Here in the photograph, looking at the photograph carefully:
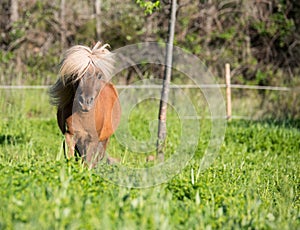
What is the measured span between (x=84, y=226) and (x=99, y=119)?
356 cm

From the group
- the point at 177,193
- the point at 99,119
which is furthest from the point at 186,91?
the point at 177,193

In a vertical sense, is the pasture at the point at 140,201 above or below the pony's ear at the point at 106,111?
below

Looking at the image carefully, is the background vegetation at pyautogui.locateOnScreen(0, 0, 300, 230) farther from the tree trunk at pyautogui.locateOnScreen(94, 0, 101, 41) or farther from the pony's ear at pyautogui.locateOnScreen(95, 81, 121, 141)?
the pony's ear at pyautogui.locateOnScreen(95, 81, 121, 141)

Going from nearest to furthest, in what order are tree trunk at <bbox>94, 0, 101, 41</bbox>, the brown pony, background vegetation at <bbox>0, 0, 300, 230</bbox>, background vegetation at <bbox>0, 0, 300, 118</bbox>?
background vegetation at <bbox>0, 0, 300, 230</bbox>, the brown pony, background vegetation at <bbox>0, 0, 300, 118</bbox>, tree trunk at <bbox>94, 0, 101, 41</bbox>

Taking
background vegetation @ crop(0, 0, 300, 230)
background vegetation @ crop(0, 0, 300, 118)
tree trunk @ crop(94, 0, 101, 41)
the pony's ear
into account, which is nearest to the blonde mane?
the pony's ear

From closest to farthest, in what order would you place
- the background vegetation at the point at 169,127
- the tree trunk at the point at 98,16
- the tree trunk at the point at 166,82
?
the background vegetation at the point at 169,127 → the tree trunk at the point at 166,82 → the tree trunk at the point at 98,16

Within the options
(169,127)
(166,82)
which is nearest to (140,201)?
(166,82)

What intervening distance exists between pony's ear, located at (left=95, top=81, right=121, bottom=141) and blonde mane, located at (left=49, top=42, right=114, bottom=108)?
228 millimetres

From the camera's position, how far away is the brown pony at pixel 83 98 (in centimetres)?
639

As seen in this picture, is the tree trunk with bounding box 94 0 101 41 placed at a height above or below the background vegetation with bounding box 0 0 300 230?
above

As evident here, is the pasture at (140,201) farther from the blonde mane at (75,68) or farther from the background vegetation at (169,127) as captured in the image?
the blonde mane at (75,68)

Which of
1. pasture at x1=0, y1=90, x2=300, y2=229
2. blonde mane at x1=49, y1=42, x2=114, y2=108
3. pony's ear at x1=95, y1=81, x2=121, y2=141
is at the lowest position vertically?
pasture at x1=0, y1=90, x2=300, y2=229

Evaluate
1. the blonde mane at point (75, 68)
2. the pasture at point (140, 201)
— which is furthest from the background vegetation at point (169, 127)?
the blonde mane at point (75, 68)

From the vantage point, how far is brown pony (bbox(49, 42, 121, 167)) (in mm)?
6391
